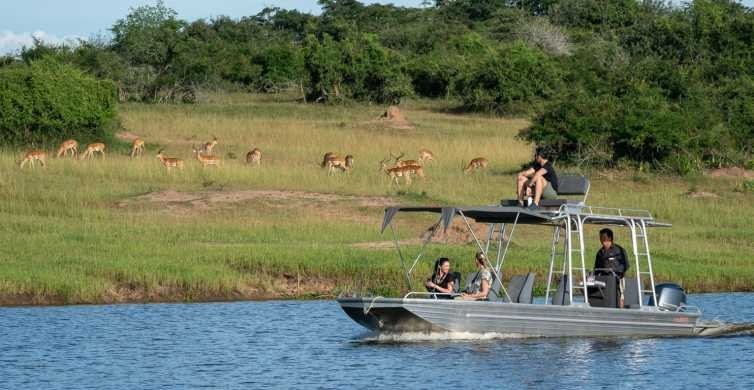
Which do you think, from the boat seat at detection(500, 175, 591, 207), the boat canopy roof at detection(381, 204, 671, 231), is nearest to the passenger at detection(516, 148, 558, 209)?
the boat seat at detection(500, 175, 591, 207)

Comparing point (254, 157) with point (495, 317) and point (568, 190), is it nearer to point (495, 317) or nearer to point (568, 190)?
point (568, 190)

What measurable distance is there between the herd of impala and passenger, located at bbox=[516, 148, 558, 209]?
19.0 metres

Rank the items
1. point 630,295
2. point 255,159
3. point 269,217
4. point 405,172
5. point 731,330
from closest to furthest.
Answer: point 630,295
point 731,330
point 269,217
point 405,172
point 255,159

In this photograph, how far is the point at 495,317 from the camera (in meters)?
19.6

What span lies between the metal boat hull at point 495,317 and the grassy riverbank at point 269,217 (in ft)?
19.5

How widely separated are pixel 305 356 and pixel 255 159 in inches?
984

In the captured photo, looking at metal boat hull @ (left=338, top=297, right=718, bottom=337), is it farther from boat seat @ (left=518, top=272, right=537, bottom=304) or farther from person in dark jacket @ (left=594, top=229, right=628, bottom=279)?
person in dark jacket @ (left=594, top=229, right=628, bottom=279)

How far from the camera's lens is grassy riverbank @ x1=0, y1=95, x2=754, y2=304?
25.8 m

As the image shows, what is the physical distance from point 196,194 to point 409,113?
25.8 m

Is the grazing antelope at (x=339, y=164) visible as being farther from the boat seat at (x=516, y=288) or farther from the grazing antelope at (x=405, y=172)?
the boat seat at (x=516, y=288)

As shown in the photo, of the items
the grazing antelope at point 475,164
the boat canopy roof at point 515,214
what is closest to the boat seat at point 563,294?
the boat canopy roof at point 515,214

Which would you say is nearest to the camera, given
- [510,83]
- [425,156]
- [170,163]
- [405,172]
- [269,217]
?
[269,217]

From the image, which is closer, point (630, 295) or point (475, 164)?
point (630, 295)

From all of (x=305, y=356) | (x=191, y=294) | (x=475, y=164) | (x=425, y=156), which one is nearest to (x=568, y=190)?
(x=305, y=356)
